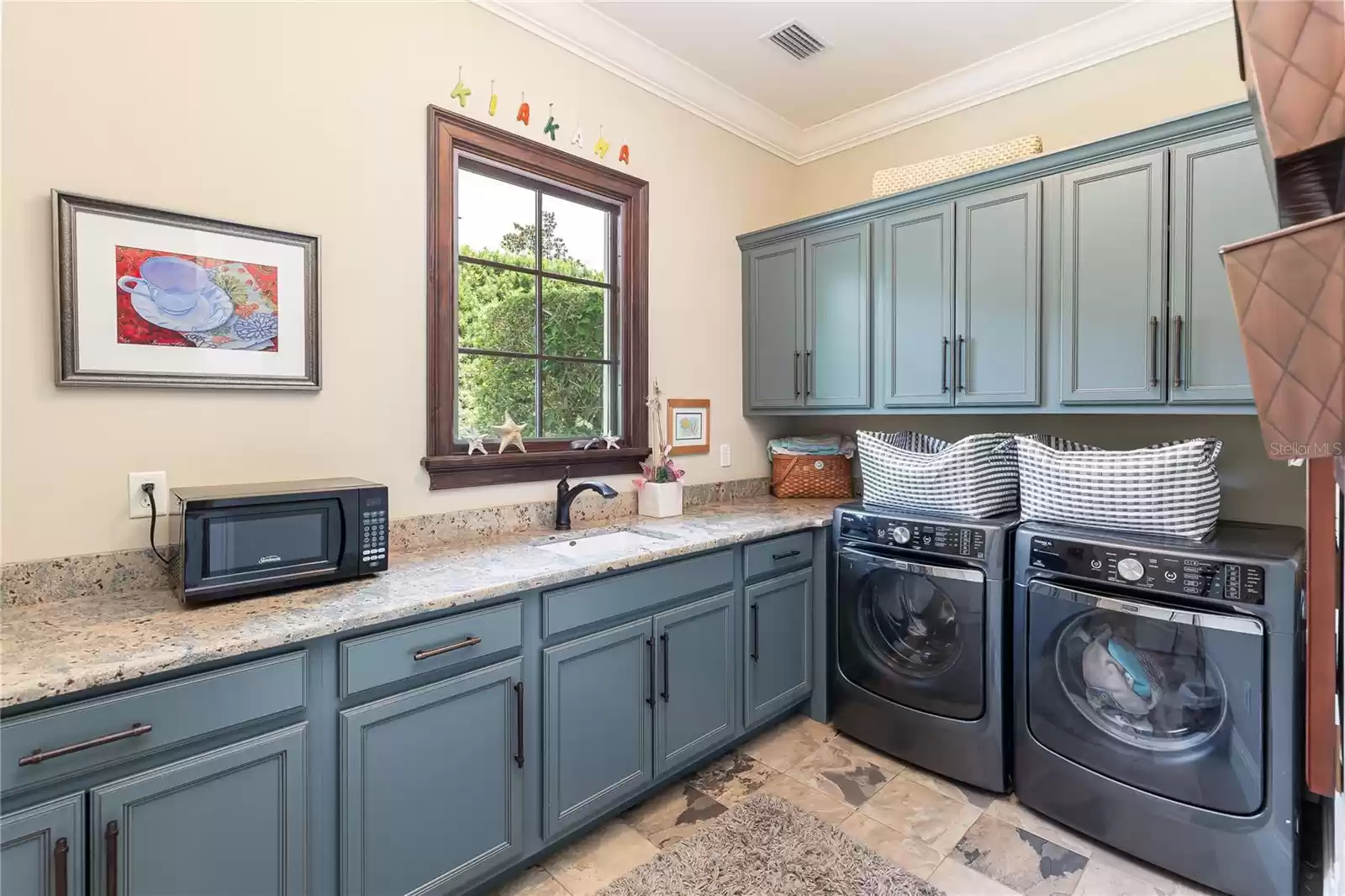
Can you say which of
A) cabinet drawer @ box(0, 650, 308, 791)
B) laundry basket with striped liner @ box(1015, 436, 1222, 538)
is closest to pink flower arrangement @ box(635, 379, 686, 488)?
laundry basket with striped liner @ box(1015, 436, 1222, 538)

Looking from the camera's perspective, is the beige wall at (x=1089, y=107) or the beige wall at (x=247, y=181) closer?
the beige wall at (x=247, y=181)

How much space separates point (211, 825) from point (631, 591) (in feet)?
3.62

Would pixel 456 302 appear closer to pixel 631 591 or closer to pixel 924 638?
pixel 631 591

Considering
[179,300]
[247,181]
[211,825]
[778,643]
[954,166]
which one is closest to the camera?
[211,825]

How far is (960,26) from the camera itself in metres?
2.58

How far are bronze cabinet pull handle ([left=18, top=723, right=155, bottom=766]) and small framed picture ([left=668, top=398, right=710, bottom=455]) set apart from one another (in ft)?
6.64

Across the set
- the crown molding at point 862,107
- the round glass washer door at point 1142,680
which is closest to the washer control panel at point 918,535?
the round glass washer door at point 1142,680

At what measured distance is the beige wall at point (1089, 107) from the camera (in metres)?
2.37

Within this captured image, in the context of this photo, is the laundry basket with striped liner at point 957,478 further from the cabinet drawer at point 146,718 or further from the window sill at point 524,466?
the cabinet drawer at point 146,718

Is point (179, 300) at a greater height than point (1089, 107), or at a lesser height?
lesser

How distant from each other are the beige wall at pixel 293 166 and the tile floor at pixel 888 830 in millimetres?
1187

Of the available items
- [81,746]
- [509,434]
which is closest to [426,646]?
[81,746]

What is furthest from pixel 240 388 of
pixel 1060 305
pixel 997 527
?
pixel 1060 305

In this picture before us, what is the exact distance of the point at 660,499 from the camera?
2.71m
